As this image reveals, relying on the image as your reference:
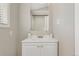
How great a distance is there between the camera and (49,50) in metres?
1.59

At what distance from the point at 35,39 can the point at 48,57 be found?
240mm

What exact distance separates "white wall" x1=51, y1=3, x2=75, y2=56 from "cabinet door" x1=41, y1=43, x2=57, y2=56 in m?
0.07

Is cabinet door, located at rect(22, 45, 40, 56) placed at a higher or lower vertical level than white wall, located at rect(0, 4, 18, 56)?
lower

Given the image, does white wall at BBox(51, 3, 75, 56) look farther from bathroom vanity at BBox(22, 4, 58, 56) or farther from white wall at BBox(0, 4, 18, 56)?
white wall at BBox(0, 4, 18, 56)

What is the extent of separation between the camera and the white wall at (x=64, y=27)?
1600mm

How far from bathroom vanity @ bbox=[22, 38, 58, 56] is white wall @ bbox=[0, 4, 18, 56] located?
121 mm

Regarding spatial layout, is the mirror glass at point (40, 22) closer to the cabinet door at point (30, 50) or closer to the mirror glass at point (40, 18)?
the mirror glass at point (40, 18)

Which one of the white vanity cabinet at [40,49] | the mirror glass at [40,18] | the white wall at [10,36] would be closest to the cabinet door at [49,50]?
the white vanity cabinet at [40,49]

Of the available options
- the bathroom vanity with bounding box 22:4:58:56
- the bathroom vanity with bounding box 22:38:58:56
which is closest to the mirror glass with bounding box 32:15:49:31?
the bathroom vanity with bounding box 22:4:58:56

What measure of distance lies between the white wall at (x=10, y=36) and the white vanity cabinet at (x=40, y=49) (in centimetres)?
12

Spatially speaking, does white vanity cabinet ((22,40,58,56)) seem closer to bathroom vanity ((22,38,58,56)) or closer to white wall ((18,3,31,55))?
bathroom vanity ((22,38,58,56))

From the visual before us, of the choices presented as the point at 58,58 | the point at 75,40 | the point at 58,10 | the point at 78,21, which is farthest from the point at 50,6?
the point at 58,58

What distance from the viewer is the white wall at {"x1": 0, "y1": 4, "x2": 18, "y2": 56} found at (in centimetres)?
159

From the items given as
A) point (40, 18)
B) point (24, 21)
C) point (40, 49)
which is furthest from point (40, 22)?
point (40, 49)
